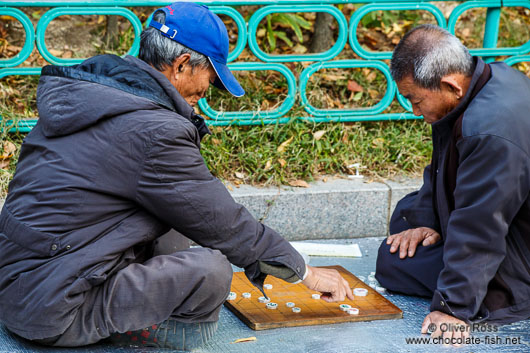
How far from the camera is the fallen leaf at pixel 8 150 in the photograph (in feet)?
14.5

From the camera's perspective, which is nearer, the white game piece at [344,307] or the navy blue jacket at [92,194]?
the navy blue jacket at [92,194]

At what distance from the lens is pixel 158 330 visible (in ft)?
9.68

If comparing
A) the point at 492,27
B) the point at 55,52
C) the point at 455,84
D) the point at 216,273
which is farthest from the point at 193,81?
the point at 55,52

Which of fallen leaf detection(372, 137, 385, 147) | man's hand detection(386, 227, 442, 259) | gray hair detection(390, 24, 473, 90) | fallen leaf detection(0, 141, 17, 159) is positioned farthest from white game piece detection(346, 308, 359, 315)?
fallen leaf detection(0, 141, 17, 159)

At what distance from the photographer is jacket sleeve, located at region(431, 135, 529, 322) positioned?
299 cm

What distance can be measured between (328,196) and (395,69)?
1.37m

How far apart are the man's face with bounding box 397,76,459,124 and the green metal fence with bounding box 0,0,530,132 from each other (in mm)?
1542

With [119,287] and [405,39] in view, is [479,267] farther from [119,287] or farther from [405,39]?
[119,287]

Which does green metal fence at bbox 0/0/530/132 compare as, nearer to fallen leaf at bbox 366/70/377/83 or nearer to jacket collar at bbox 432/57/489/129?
fallen leaf at bbox 366/70/377/83

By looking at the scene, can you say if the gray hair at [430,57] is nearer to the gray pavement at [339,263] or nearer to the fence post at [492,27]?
the gray pavement at [339,263]

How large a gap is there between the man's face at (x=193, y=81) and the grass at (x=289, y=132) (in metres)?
1.55

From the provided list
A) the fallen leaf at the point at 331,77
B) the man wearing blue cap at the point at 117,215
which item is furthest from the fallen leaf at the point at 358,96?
the man wearing blue cap at the point at 117,215

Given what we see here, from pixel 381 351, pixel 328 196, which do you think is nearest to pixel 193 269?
pixel 381 351

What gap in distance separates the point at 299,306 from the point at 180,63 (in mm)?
1291
